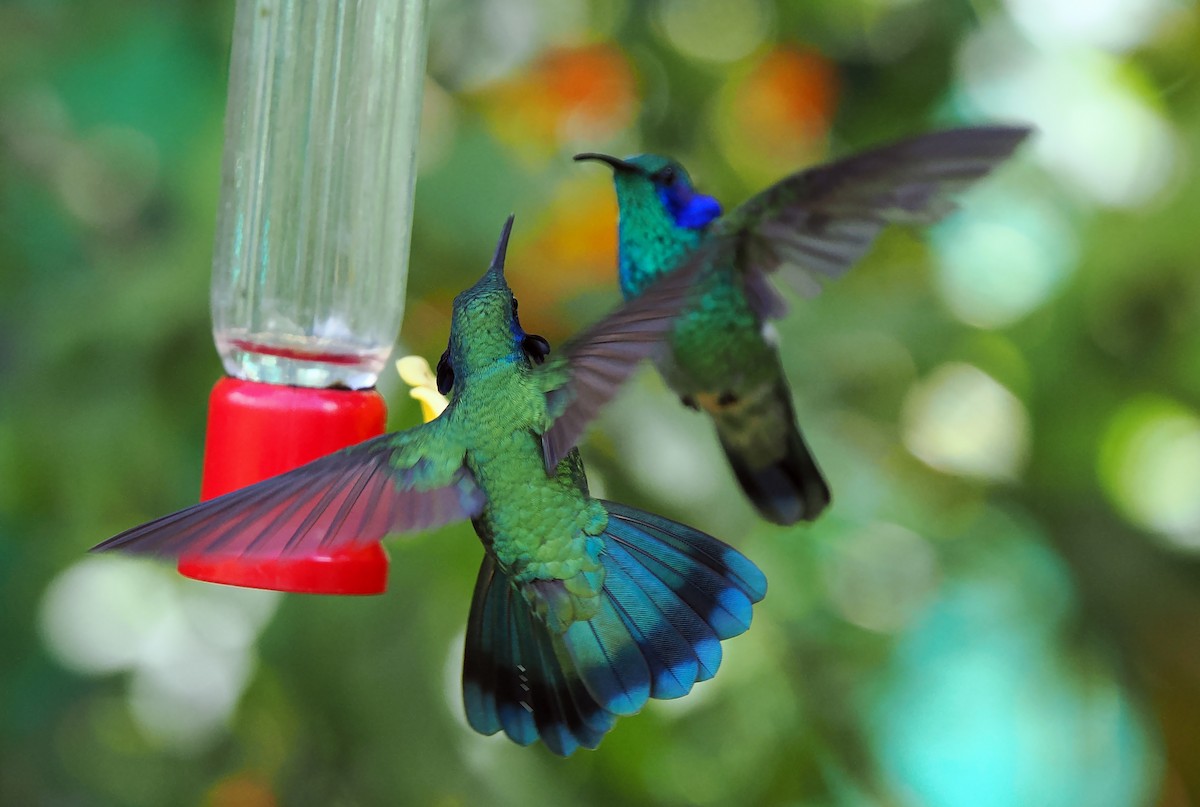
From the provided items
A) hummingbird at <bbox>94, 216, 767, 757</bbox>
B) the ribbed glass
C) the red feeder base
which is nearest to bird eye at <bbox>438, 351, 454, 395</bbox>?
hummingbird at <bbox>94, 216, 767, 757</bbox>

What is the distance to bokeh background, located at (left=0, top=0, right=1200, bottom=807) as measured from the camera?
81.0 inches

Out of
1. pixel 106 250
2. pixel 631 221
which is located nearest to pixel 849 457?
pixel 631 221

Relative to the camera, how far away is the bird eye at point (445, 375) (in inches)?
44.6

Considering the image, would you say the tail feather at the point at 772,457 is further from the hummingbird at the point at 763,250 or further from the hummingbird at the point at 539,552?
the hummingbird at the point at 539,552

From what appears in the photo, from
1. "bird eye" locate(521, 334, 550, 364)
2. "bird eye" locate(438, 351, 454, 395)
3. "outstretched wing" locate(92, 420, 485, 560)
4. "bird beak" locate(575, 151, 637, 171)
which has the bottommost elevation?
"outstretched wing" locate(92, 420, 485, 560)

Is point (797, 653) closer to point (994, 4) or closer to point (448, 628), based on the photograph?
point (448, 628)

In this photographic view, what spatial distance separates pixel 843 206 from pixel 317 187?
78 cm

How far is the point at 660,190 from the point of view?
121cm

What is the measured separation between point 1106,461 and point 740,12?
4.27ft

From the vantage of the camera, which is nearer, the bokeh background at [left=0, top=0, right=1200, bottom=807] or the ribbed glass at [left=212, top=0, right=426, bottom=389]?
the ribbed glass at [left=212, top=0, right=426, bottom=389]

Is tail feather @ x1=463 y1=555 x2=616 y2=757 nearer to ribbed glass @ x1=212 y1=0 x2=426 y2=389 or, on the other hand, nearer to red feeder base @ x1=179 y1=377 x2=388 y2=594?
red feeder base @ x1=179 y1=377 x2=388 y2=594

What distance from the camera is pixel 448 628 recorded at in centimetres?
208

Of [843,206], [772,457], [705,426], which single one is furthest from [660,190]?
[705,426]

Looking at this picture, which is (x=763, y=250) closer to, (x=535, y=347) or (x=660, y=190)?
(x=660, y=190)
